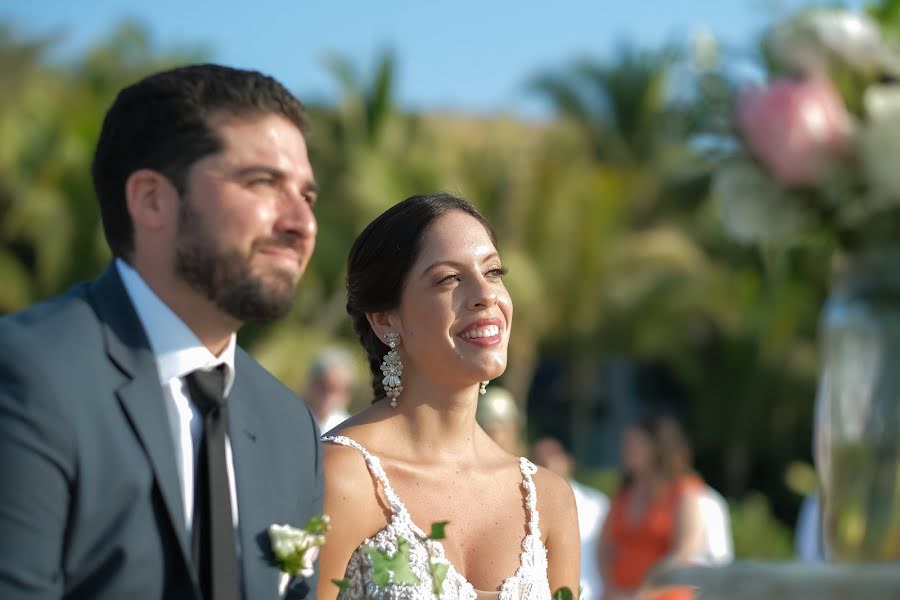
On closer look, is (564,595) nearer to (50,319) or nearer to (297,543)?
(297,543)

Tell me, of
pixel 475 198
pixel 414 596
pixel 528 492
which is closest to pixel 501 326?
pixel 528 492

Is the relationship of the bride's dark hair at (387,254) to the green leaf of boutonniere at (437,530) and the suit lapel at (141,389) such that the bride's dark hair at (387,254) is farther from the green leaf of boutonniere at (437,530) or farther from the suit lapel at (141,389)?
the green leaf of boutonniere at (437,530)

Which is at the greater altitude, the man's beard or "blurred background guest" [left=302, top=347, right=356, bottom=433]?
the man's beard

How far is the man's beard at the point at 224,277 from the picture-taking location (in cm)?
254

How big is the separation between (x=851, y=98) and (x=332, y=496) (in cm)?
208

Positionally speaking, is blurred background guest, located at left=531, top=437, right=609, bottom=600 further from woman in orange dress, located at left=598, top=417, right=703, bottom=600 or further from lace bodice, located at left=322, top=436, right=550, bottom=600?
lace bodice, located at left=322, top=436, right=550, bottom=600

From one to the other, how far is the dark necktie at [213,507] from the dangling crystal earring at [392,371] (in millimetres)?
1146

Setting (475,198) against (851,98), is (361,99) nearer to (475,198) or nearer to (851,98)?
(475,198)

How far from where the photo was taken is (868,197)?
5.84ft

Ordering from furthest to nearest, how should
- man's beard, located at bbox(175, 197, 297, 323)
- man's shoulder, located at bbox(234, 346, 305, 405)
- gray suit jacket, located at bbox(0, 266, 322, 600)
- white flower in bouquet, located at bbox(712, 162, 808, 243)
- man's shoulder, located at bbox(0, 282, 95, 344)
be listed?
man's shoulder, located at bbox(234, 346, 305, 405) < man's beard, located at bbox(175, 197, 297, 323) < man's shoulder, located at bbox(0, 282, 95, 344) < gray suit jacket, located at bbox(0, 266, 322, 600) < white flower in bouquet, located at bbox(712, 162, 808, 243)

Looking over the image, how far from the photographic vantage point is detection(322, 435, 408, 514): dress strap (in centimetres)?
355

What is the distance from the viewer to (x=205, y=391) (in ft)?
8.63

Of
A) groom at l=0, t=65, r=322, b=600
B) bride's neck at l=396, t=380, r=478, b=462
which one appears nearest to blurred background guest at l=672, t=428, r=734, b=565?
bride's neck at l=396, t=380, r=478, b=462

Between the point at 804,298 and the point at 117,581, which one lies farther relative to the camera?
the point at 804,298
